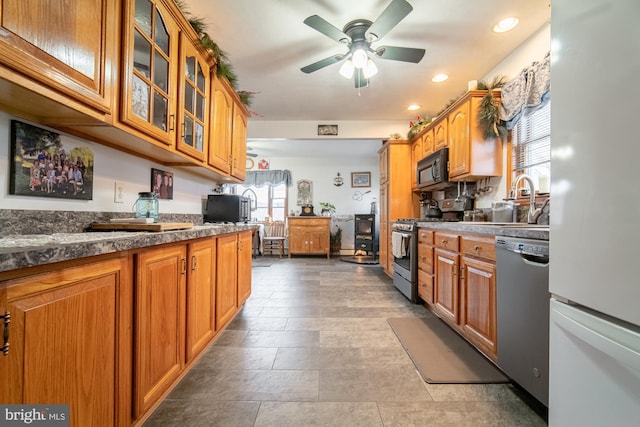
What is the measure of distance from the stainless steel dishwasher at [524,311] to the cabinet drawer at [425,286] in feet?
3.38

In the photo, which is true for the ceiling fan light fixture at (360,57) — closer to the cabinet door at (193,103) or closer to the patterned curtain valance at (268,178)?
the cabinet door at (193,103)

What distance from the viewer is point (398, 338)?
1971 millimetres

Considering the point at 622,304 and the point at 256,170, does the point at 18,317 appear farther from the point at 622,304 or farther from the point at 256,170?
the point at 256,170

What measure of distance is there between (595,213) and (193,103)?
210 cm

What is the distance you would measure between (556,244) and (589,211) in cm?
16

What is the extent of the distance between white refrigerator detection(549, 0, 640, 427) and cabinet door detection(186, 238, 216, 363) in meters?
1.62

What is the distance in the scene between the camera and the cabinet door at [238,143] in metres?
2.53

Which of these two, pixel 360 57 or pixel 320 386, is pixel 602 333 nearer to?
pixel 320 386

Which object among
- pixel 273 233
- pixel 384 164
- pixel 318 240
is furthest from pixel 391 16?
pixel 273 233

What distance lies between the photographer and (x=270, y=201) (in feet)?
22.4

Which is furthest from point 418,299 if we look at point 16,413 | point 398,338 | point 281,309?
point 16,413

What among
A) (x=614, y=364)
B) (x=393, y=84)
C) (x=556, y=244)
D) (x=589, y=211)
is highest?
(x=393, y=84)

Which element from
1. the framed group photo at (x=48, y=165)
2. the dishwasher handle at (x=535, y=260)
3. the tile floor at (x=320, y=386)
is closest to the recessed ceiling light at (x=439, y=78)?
the dishwasher handle at (x=535, y=260)

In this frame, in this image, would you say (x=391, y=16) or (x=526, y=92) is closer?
(x=391, y=16)
